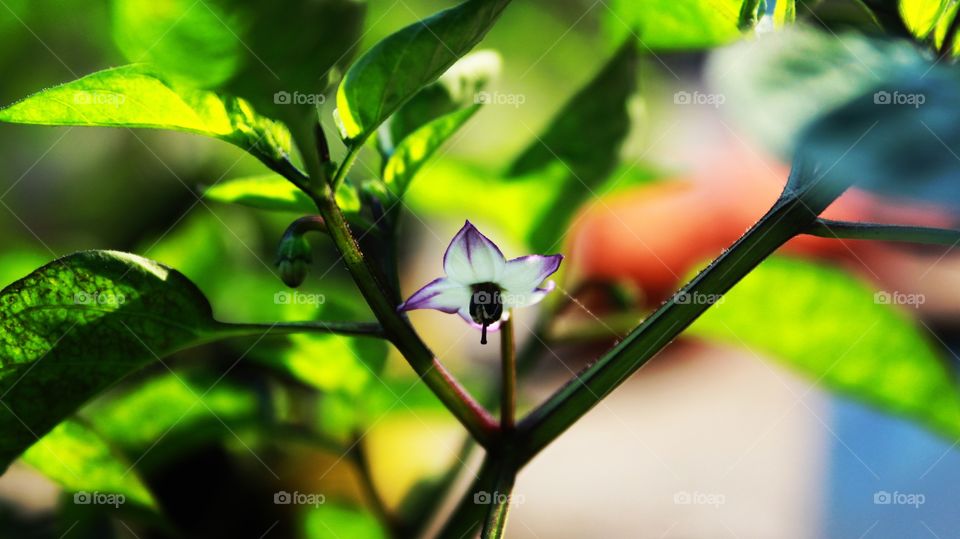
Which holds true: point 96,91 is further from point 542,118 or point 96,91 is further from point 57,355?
point 542,118

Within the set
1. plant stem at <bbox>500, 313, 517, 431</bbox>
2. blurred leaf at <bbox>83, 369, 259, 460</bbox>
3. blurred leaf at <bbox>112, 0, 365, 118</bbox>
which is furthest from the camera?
blurred leaf at <bbox>83, 369, 259, 460</bbox>

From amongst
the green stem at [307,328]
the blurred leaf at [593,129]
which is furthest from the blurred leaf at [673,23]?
the green stem at [307,328]

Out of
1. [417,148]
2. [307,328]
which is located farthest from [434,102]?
[307,328]

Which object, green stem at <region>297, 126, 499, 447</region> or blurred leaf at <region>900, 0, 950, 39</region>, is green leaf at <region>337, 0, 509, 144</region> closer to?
green stem at <region>297, 126, 499, 447</region>

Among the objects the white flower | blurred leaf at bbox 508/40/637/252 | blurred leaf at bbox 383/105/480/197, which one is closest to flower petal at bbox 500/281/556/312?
the white flower

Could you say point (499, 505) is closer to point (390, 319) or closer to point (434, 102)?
point (390, 319)

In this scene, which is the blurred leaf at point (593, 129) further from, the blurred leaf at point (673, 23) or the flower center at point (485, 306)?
the flower center at point (485, 306)

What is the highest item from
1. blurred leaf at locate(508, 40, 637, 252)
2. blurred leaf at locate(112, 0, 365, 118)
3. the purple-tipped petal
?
blurred leaf at locate(508, 40, 637, 252)
